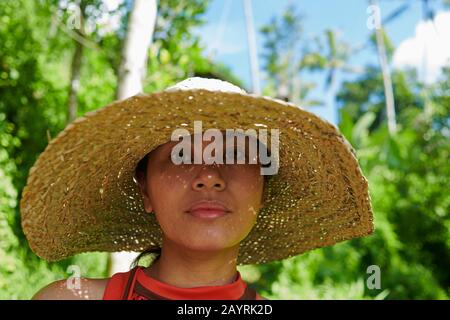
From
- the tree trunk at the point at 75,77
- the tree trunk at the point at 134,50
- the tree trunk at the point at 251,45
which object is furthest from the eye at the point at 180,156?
the tree trunk at the point at 251,45

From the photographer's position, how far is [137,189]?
6.04 ft

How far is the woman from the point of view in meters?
1.35

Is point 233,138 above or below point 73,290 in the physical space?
above

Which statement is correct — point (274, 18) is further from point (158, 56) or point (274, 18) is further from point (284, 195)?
point (284, 195)

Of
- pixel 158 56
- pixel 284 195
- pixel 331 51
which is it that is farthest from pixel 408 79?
pixel 284 195

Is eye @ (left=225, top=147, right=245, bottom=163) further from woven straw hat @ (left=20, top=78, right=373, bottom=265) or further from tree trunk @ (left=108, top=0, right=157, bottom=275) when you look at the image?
tree trunk @ (left=108, top=0, right=157, bottom=275)

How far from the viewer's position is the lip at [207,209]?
142cm

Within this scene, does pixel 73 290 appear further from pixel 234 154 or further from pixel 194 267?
pixel 234 154

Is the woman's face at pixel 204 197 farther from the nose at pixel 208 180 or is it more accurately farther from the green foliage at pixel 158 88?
the green foliage at pixel 158 88

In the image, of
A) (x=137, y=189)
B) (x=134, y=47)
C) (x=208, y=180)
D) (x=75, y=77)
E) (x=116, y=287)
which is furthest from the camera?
(x=75, y=77)

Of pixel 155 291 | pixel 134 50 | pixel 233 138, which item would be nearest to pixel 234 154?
pixel 233 138

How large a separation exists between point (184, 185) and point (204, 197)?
0.07 metres

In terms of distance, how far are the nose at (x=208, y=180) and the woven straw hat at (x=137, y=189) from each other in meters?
0.13

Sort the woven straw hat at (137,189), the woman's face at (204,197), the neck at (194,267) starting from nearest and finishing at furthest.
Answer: the woven straw hat at (137,189)
the woman's face at (204,197)
the neck at (194,267)
